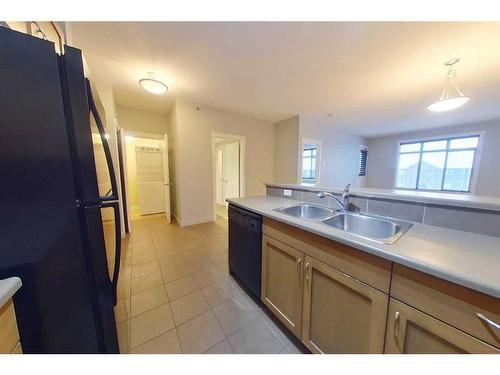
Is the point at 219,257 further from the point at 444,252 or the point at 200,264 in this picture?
the point at 444,252

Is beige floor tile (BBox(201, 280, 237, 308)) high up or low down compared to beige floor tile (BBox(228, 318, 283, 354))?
up

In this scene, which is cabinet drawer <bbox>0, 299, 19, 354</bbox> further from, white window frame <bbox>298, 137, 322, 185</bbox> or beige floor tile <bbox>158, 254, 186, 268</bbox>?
white window frame <bbox>298, 137, 322, 185</bbox>

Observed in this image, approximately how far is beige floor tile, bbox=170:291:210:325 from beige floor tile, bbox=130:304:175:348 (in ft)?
0.16

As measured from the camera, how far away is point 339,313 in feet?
3.01

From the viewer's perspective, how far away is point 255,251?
58.3 inches

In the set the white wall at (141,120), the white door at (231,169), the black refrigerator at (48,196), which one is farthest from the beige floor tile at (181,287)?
the white wall at (141,120)

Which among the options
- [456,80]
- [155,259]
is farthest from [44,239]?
[456,80]

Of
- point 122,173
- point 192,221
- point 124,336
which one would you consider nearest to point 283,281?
point 124,336

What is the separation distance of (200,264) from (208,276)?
29 centimetres

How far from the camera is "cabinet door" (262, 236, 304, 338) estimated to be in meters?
1.12

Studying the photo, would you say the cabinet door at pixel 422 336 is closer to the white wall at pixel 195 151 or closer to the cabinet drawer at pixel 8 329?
the cabinet drawer at pixel 8 329

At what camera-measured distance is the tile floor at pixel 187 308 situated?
3.90 ft

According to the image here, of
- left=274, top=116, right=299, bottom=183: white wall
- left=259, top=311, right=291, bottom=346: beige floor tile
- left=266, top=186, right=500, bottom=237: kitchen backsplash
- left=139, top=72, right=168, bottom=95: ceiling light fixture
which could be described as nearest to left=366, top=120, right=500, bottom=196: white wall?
left=274, top=116, right=299, bottom=183: white wall
